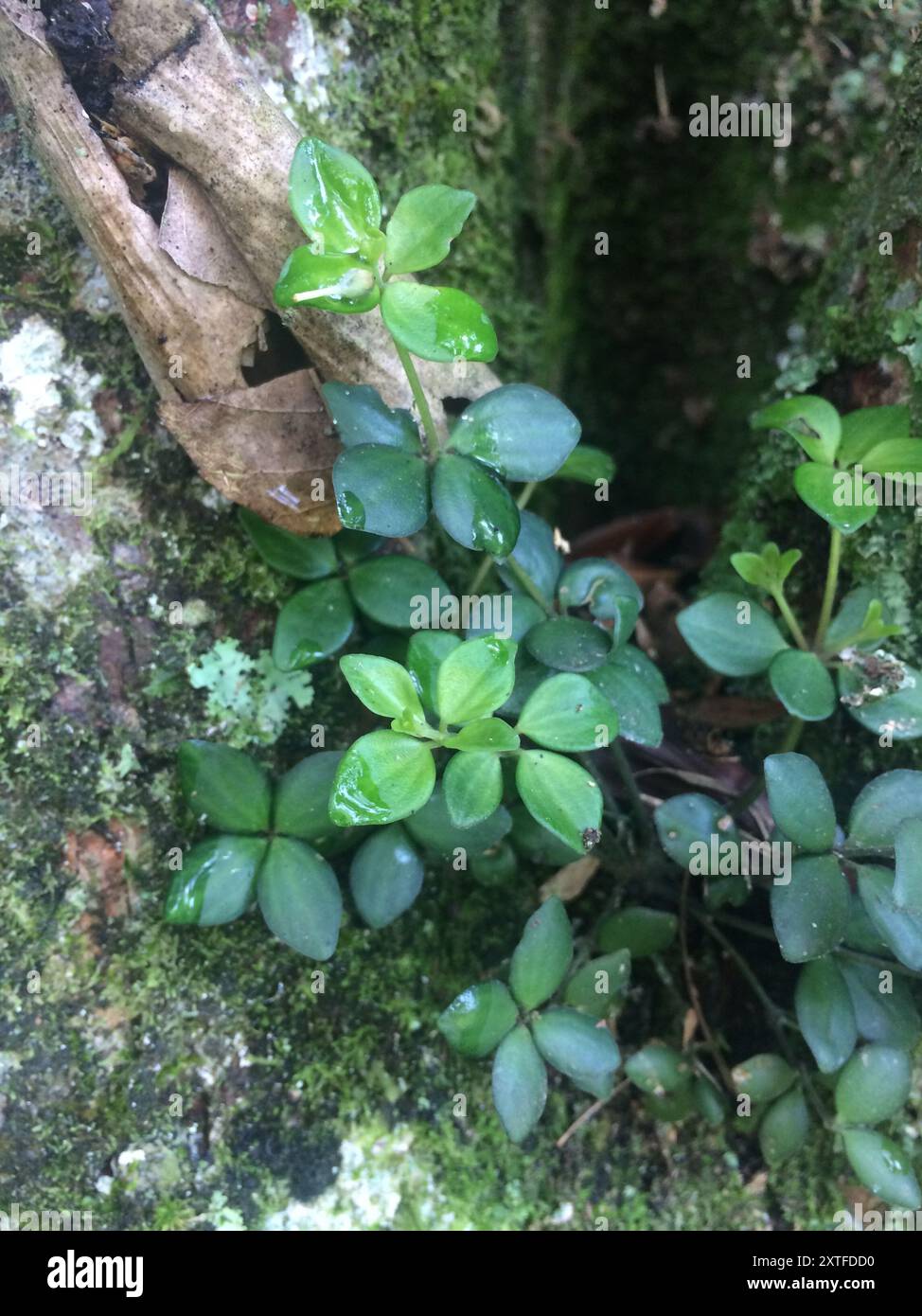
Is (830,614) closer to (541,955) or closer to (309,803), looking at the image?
(541,955)

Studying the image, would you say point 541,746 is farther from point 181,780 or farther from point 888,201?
point 888,201

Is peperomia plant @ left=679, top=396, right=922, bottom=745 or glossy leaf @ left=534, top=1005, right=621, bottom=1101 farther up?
peperomia plant @ left=679, top=396, right=922, bottom=745

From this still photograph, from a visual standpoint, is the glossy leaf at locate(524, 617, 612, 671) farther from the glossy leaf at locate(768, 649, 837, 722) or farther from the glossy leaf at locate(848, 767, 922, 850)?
the glossy leaf at locate(848, 767, 922, 850)

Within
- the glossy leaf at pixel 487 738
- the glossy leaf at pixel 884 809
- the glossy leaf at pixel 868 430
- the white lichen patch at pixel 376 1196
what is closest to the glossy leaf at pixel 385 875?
the glossy leaf at pixel 487 738

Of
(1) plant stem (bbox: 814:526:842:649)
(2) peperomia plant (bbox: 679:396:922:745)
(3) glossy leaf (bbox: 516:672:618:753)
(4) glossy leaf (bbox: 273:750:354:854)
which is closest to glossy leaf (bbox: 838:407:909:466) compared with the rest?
(2) peperomia plant (bbox: 679:396:922:745)

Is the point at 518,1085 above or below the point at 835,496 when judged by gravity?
below

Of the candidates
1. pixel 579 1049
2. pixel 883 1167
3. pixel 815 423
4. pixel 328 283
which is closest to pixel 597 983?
pixel 579 1049
